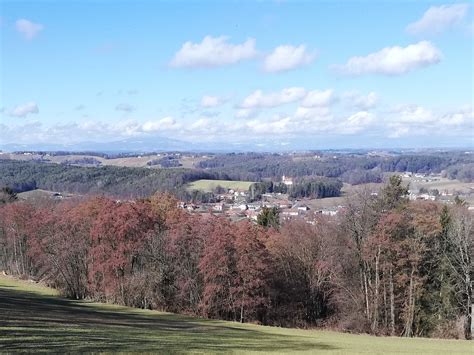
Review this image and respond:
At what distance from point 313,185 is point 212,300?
14565 centimetres

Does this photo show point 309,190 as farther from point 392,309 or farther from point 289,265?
point 392,309

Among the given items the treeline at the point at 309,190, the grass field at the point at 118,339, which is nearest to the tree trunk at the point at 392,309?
the grass field at the point at 118,339

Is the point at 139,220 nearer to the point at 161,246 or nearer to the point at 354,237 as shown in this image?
the point at 161,246

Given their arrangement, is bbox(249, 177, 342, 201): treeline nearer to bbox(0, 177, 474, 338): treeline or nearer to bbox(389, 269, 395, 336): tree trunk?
bbox(0, 177, 474, 338): treeline

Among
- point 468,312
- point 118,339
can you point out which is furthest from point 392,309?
point 118,339

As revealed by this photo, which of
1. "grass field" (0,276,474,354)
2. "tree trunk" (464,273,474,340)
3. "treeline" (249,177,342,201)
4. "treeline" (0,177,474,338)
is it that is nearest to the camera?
"grass field" (0,276,474,354)

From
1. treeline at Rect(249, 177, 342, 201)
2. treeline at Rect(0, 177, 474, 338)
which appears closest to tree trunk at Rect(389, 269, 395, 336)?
treeline at Rect(0, 177, 474, 338)

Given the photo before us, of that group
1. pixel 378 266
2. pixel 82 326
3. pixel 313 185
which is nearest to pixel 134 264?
pixel 378 266

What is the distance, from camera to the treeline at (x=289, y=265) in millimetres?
50219

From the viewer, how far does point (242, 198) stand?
18400 cm

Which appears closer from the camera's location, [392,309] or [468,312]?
[468,312]

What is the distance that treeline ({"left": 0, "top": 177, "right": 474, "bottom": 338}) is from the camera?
5022 centimetres

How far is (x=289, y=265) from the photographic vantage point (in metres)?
60.7

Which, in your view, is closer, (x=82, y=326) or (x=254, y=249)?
(x=82, y=326)
